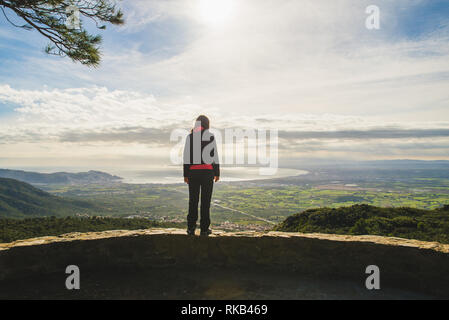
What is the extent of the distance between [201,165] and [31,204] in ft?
226

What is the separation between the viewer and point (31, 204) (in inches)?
2219

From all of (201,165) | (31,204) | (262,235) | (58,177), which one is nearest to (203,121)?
(201,165)

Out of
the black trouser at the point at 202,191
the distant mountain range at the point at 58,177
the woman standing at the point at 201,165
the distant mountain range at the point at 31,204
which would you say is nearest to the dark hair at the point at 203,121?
the woman standing at the point at 201,165

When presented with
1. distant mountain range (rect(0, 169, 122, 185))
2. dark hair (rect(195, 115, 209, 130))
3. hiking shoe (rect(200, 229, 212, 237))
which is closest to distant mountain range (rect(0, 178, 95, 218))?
hiking shoe (rect(200, 229, 212, 237))

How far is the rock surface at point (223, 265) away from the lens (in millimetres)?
3260

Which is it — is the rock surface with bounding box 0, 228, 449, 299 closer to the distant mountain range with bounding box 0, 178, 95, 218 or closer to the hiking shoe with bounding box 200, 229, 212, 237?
the hiking shoe with bounding box 200, 229, 212, 237

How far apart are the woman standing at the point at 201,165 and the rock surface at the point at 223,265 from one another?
1.17 ft

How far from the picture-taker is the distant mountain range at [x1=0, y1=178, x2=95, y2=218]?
169 ft

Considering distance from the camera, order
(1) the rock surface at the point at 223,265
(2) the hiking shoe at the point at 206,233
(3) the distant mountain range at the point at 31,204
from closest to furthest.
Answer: (1) the rock surface at the point at 223,265
(2) the hiking shoe at the point at 206,233
(3) the distant mountain range at the point at 31,204

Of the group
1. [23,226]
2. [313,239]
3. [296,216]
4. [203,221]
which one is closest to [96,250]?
[203,221]

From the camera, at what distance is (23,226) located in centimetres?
1305

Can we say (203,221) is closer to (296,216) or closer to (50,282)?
(50,282)

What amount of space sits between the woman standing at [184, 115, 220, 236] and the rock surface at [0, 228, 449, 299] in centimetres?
36

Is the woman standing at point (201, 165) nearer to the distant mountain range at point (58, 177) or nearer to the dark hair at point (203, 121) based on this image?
the dark hair at point (203, 121)
